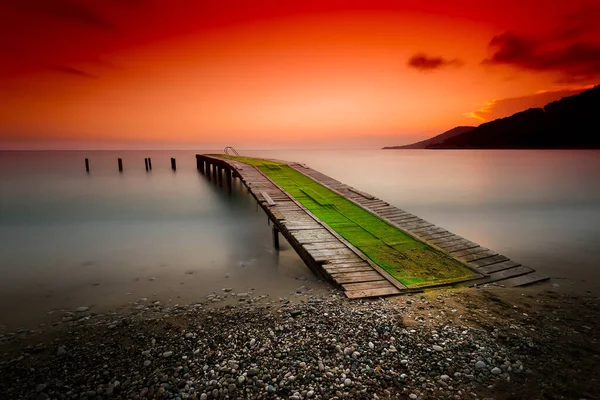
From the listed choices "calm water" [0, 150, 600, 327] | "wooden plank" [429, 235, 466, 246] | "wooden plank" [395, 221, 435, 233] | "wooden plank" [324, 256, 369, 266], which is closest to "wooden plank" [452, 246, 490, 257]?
"wooden plank" [429, 235, 466, 246]

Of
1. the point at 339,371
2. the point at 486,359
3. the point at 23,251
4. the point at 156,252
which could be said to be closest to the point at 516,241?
the point at 486,359

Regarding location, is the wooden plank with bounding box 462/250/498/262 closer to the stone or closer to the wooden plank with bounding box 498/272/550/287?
the wooden plank with bounding box 498/272/550/287

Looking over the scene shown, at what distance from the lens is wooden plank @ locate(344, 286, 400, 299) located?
649 centimetres

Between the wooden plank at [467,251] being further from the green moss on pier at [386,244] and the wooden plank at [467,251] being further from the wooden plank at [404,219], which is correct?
the wooden plank at [404,219]

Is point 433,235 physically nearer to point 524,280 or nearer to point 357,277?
point 524,280

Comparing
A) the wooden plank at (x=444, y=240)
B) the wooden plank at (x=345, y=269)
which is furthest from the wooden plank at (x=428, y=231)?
the wooden plank at (x=345, y=269)

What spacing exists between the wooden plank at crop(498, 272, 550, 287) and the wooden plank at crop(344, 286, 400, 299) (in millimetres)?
2586

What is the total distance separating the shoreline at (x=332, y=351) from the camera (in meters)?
4.21

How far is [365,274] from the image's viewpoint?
7.31 meters

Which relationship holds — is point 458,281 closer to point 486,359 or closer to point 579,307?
point 579,307

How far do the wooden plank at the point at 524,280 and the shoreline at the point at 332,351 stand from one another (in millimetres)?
352

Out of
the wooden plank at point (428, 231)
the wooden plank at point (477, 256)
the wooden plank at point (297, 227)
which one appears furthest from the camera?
A: the wooden plank at point (297, 227)

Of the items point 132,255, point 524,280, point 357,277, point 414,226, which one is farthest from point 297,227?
point 132,255

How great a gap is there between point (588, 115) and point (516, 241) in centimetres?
16436
